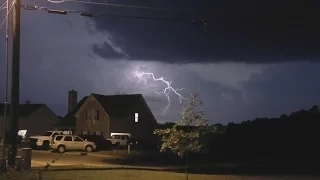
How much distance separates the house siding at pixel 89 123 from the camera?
79.8m

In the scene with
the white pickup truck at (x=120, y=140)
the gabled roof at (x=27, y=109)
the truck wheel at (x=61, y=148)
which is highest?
the gabled roof at (x=27, y=109)

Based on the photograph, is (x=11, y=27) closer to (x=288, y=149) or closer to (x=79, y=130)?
(x=288, y=149)

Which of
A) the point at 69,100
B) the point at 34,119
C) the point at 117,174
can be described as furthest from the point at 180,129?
the point at 34,119

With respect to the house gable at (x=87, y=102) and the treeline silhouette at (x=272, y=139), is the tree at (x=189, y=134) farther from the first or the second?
the house gable at (x=87, y=102)

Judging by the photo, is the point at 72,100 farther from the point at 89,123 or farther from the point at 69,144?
the point at 69,144

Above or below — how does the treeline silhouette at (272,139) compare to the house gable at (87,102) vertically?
below

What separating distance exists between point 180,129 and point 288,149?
1244 inches

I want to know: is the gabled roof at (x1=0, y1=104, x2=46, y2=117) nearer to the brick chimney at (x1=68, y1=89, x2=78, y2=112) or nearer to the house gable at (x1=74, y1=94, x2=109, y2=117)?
the brick chimney at (x1=68, y1=89, x2=78, y2=112)

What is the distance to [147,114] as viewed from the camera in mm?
85125

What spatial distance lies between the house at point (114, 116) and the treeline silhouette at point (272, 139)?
24622 millimetres

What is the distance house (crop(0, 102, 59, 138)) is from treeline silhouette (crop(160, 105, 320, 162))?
45013 mm

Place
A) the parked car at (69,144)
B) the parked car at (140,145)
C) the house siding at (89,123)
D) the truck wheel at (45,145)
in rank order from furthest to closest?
1. the house siding at (89,123)
2. the parked car at (140,145)
3. the truck wheel at (45,145)
4. the parked car at (69,144)

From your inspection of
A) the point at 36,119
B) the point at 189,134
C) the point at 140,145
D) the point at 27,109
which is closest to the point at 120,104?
the point at 140,145

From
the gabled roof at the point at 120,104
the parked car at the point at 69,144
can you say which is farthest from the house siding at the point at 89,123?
the parked car at the point at 69,144
